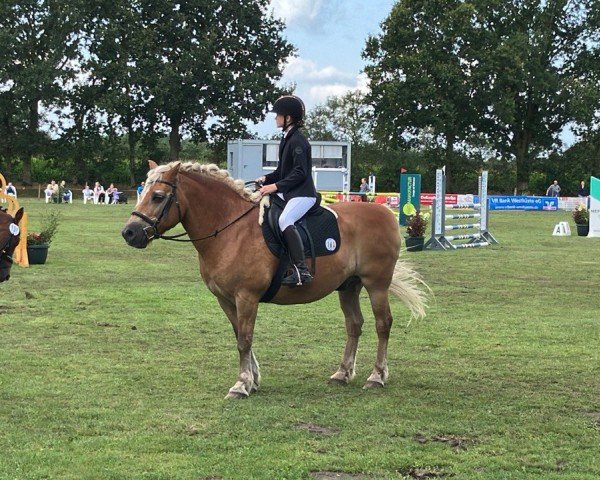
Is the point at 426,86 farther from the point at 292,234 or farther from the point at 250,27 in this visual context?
the point at 292,234

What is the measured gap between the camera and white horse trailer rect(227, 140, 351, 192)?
46.7 metres

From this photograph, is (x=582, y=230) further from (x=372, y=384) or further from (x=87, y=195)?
(x=87, y=195)

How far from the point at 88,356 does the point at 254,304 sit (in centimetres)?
238

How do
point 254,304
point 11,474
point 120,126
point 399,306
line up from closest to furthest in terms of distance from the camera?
point 11,474
point 254,304
point 399,306
point 120,126

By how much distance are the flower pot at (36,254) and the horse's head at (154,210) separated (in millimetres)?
11076

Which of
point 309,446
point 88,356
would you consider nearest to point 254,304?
point 309,446

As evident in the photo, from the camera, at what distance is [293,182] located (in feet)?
23.5

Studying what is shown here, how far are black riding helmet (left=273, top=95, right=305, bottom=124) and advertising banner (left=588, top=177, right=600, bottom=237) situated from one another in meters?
20.9

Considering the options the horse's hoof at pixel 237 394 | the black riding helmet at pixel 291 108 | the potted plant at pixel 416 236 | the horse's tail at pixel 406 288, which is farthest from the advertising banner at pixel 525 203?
the horse's hoof at pixel 237 394

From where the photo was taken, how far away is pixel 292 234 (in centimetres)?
713

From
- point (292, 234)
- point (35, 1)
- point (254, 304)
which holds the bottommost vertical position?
point (254, 304)

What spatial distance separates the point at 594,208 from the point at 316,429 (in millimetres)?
22863

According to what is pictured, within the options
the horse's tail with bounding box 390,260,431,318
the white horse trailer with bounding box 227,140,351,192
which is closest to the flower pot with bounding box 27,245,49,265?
the horse's tail with bounding box 390,260,431,318

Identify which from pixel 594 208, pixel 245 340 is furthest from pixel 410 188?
pixel 245 340
